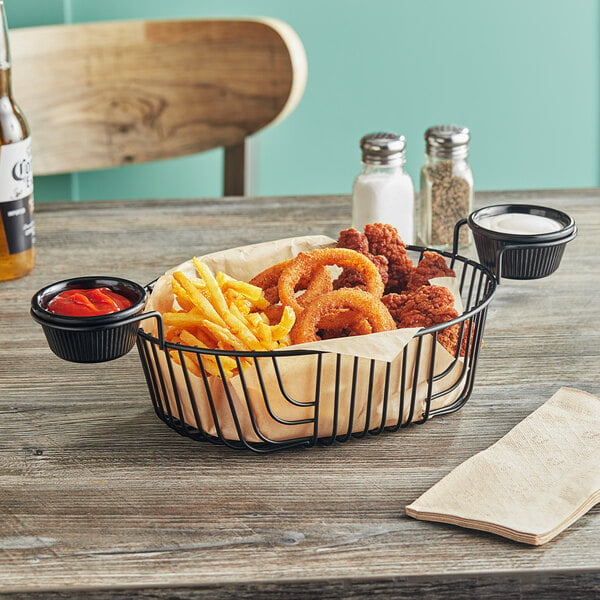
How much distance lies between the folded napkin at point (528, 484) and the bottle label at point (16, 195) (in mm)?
785

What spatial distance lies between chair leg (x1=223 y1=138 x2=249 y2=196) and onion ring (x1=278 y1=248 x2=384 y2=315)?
1324 millimetres

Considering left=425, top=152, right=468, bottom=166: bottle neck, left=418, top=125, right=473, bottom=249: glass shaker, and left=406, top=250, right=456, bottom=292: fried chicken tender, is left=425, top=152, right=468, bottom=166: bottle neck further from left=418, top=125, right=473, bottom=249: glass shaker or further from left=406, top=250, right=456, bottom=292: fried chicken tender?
left=406, top=250, right=456, bottom=292: fried chicken tender

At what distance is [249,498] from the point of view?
84cm

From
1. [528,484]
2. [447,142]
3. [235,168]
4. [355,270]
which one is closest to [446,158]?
[447,142]

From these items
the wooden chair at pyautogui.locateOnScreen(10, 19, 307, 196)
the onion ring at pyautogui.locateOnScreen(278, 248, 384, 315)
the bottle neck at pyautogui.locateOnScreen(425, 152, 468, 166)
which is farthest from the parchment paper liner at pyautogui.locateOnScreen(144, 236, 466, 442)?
the wooden chair at pyautogui.locateOnScreen(10, 19, 307, 196)

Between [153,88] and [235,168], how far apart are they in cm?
28

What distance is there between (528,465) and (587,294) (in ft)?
1.77

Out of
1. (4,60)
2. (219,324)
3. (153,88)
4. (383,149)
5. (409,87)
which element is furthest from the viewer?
(409,87)

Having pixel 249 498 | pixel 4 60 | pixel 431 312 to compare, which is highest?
pixel 4 60

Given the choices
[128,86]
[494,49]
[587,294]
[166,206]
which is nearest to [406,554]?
[587,294]

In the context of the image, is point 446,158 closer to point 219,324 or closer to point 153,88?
point 219,324

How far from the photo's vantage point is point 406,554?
0.75 m

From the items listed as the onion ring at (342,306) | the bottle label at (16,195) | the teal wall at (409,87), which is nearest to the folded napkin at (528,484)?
the onion ring at (342,306)

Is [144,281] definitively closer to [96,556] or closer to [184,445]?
[184,445]
